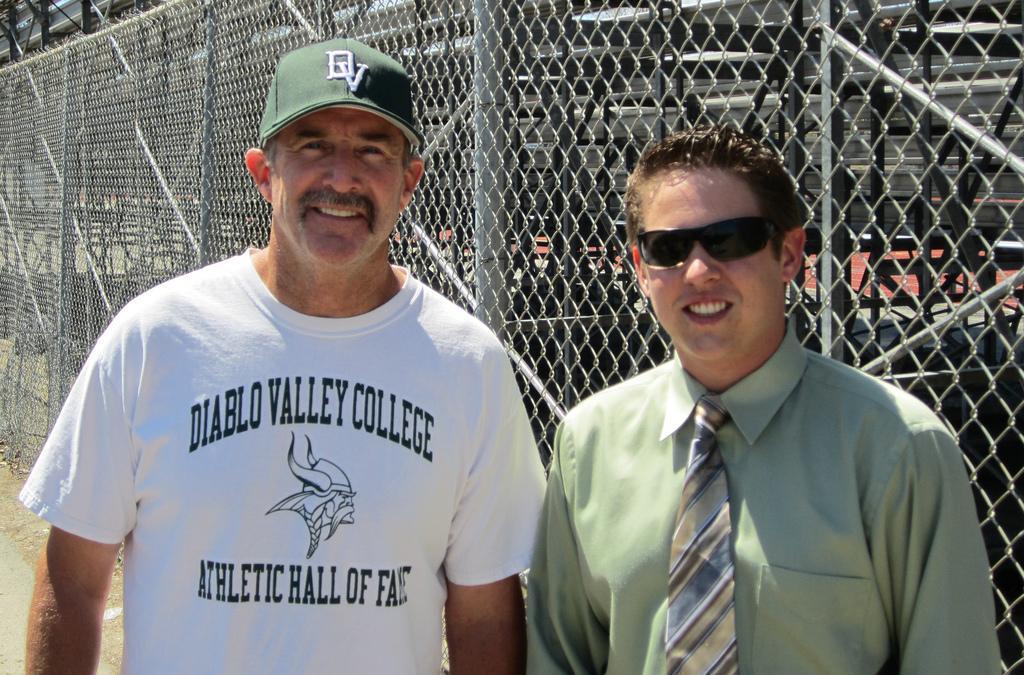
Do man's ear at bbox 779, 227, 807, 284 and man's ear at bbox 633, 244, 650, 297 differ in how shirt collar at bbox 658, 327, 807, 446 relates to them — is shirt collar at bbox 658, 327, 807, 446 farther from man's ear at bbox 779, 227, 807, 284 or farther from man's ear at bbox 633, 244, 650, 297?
man's ear at bbox 633, 244, 650, 297

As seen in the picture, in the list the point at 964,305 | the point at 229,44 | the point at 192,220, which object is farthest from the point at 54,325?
the point at 964,305

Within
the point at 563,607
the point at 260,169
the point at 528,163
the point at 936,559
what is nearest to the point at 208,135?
the point at 528,163

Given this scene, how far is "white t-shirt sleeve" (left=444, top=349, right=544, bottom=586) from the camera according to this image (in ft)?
7.24

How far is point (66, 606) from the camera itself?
2.13m

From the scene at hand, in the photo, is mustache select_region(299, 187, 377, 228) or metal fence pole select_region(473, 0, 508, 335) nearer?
mustache select_region(299, 187, 377, 228)

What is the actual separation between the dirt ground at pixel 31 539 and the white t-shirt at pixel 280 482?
3.16 metres

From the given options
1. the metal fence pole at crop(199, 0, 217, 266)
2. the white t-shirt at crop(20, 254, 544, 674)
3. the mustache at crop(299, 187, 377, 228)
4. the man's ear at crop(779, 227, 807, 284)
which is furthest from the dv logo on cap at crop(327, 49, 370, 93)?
the metal fence pole at crop(199, 0, 217, 266)

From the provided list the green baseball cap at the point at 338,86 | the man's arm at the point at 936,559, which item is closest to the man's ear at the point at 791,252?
the man's arm at the point at 936,559

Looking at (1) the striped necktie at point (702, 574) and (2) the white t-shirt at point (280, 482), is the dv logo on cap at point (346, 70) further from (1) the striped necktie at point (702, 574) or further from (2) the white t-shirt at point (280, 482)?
(1) the striped necktie at point (702, 574)

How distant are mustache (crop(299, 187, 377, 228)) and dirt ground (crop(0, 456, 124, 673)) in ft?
11.4

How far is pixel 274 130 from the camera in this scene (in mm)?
2211

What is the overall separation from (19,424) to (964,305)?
7.52 meters

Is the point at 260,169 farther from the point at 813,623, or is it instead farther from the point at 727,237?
the point at 813,623

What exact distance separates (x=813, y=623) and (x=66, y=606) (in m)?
1.51
